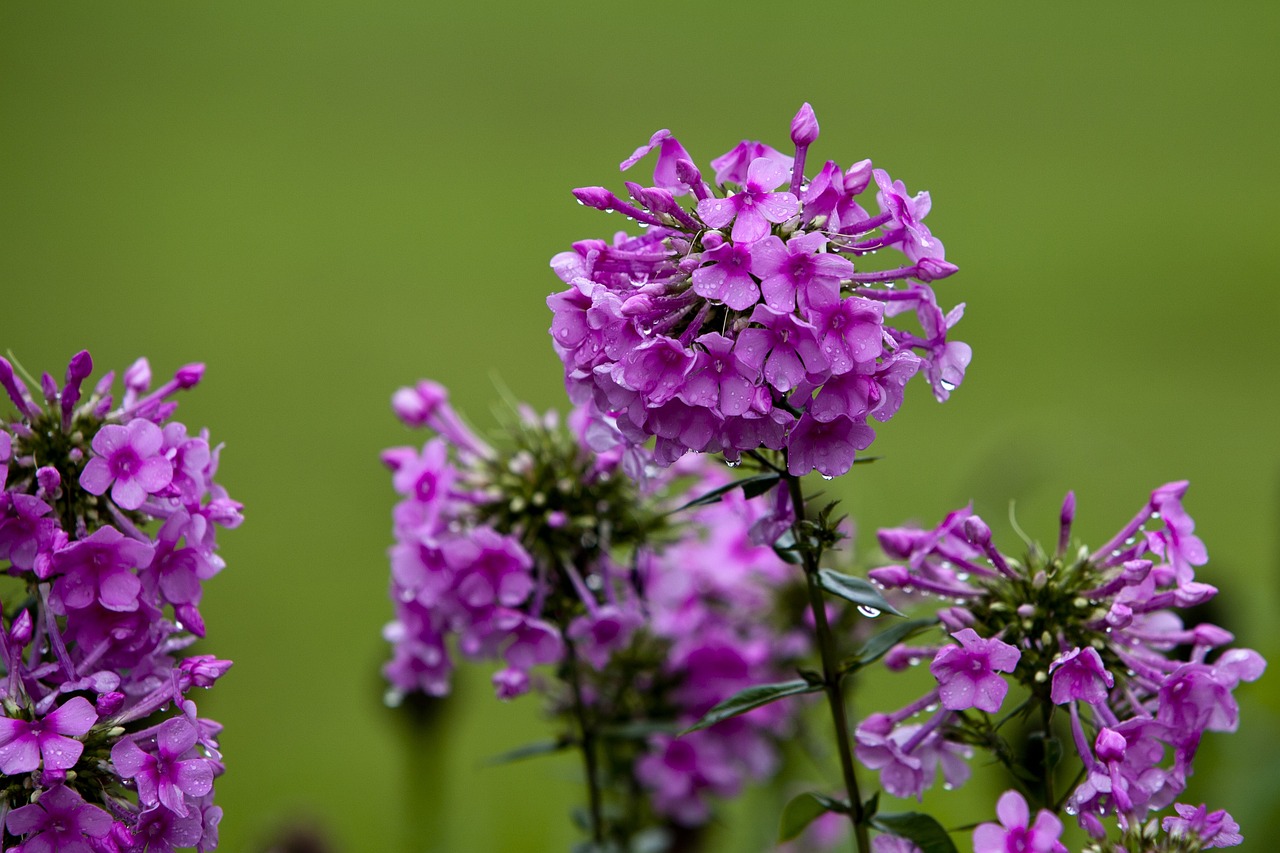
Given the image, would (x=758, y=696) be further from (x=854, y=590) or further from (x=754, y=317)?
(x=754, y=317)

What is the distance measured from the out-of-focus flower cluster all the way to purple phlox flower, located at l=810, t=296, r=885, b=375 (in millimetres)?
312

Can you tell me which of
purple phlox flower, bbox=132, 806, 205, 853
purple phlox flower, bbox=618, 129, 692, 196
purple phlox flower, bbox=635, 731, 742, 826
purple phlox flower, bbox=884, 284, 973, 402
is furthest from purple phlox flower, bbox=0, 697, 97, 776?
purple phlox flower, bbox=635, 731, 742, 826

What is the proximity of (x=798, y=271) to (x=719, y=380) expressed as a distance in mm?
131

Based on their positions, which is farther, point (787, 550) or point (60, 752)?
point (787, 550)

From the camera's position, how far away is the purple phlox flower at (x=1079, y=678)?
1328 millimetres

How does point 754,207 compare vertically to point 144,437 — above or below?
above

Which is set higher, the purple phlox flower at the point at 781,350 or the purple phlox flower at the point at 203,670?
the purple phlox flower at the point at 781,350

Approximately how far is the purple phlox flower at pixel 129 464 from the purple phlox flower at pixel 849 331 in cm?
70

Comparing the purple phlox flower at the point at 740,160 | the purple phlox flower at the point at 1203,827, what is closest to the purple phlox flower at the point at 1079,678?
the purple phlox flower at the point at 1203,827

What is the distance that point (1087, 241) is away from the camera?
7180mm

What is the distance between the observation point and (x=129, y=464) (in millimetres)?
1403

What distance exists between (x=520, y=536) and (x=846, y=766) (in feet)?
1.94

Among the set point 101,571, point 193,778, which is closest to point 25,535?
point 101,571

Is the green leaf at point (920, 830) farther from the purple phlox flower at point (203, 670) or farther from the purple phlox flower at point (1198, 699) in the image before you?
the purple phlox flower at point (203, 670)
